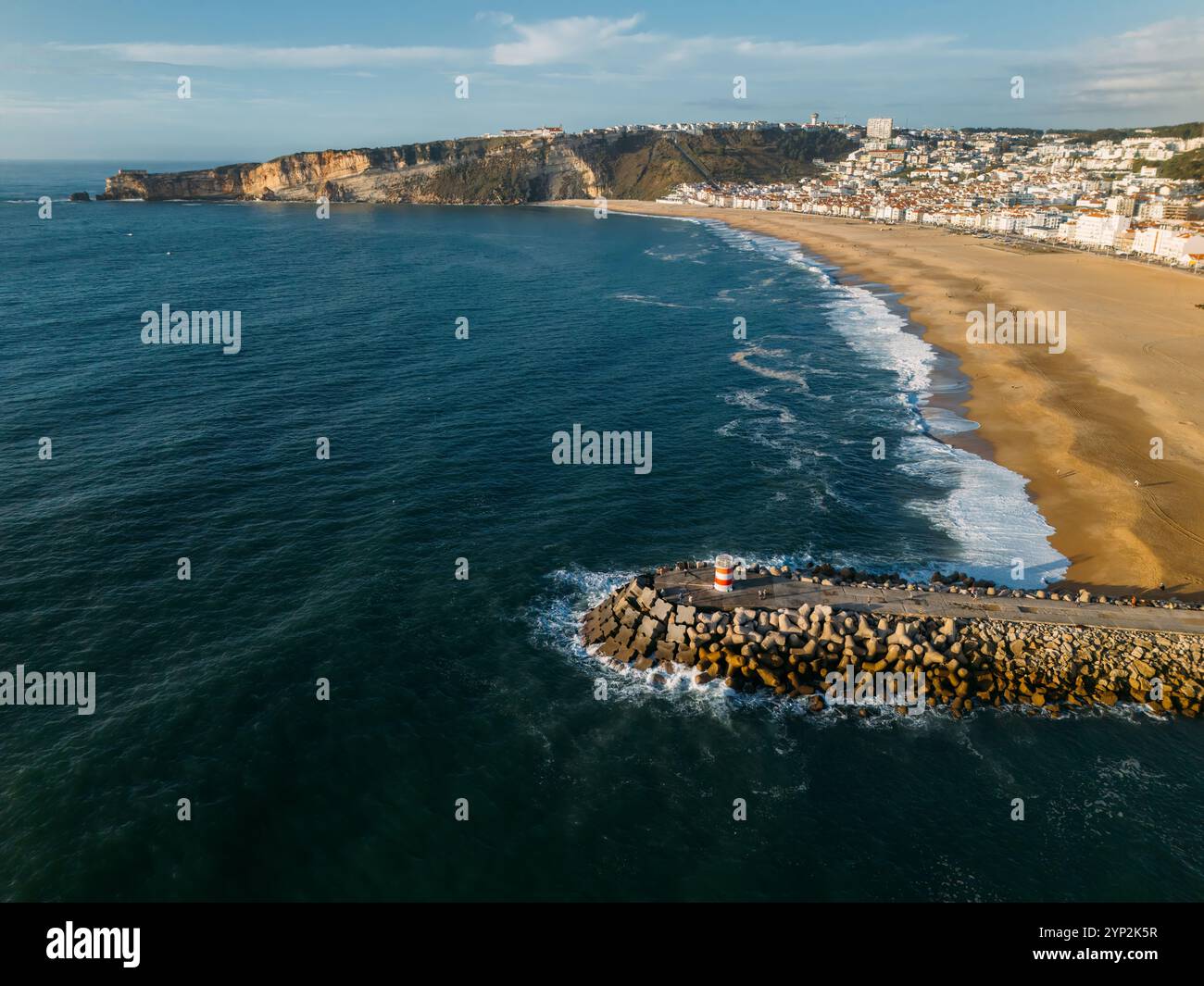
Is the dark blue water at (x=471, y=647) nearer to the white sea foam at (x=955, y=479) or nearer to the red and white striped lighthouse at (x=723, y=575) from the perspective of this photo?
the white sea foam at (x=955, y=479)

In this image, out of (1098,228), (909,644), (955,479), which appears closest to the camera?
(909,644)

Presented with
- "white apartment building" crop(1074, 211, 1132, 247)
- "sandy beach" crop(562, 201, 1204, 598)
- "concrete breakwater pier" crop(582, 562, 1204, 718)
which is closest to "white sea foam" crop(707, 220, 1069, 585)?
"sandy beach" crop(562, 201, 1204, 598)

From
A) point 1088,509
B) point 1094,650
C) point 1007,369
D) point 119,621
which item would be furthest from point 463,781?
point 1007,369

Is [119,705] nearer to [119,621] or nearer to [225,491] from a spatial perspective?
[119,621]

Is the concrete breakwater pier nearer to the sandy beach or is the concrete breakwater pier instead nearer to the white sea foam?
the white sea foam

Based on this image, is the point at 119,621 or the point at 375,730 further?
the point at 119,621

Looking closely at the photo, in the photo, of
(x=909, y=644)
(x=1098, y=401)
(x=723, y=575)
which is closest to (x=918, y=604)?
(x=909, y=644)

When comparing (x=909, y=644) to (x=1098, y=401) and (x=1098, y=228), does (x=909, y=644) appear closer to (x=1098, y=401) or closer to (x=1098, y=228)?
(x=1098, y=401)
